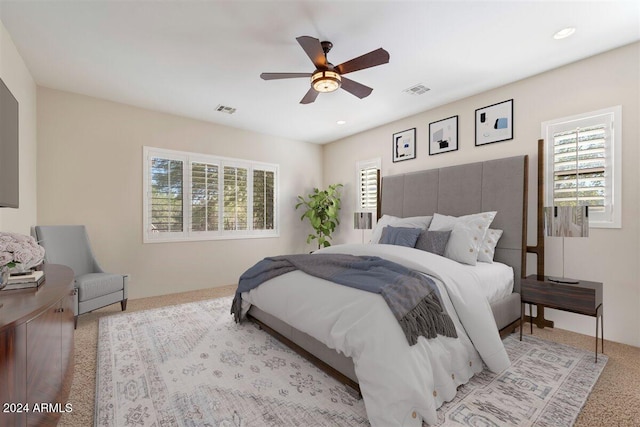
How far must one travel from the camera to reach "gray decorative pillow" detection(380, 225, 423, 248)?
3365mm

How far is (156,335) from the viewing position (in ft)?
9.51

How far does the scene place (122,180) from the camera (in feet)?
13.5

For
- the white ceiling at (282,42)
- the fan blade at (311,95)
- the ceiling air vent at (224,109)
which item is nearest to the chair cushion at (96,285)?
the white ceiling at (282,42)

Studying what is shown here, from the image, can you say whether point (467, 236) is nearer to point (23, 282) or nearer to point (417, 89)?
point (417, 89)

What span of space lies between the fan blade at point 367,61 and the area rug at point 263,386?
241cm

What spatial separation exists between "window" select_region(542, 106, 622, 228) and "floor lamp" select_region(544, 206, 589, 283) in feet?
1.74

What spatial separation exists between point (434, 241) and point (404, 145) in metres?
2.00

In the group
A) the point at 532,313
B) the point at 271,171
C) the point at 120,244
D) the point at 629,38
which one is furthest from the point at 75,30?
the point at 532,313

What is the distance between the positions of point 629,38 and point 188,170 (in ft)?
17.2

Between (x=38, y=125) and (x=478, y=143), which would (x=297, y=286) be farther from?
(x=38, y=125)

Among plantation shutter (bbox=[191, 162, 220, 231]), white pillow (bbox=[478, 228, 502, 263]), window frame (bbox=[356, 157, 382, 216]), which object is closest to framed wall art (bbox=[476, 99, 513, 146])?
white pillow (bbox=[478, 228, 502, 263])

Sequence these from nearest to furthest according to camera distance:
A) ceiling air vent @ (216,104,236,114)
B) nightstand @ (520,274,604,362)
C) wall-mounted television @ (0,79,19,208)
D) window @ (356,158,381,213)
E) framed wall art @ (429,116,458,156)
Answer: wall-mounted television @ (0,79,19,208), nightstand @ (520,274,604,362), framed wall art @ (429,116,458,156), ceiling air vent @ (216,104,236,114), window @ (356,158,381,213)

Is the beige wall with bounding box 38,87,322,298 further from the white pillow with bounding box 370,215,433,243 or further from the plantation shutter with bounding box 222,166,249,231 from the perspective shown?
the white pillow with bounding box 370,215,433,243

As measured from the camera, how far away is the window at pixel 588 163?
2.78m
